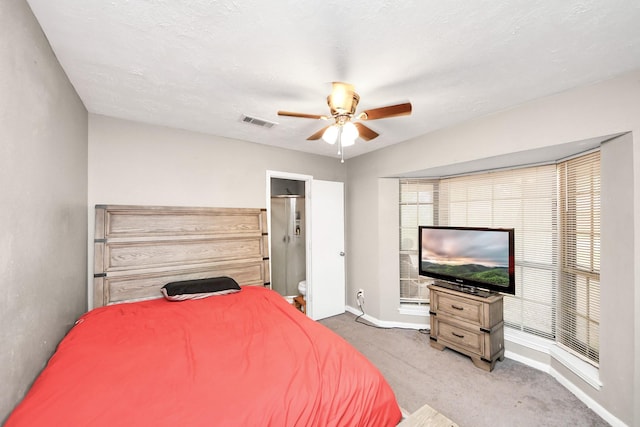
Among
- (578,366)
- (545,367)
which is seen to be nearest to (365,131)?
(578,366)

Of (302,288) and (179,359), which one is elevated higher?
(179,359)

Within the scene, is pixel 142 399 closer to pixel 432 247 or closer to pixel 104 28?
pixel 104 28

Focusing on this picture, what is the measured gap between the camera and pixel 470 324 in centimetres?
264

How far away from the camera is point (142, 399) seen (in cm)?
109

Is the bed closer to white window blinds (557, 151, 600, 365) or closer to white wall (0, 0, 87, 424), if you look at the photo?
white wall (0, 0, 87, 424)

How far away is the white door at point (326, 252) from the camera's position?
3805 millimetres

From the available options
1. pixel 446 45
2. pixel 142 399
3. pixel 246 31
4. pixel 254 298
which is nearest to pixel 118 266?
pixel 254 298

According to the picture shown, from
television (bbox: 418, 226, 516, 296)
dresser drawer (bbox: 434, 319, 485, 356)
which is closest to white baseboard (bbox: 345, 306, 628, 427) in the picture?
dresser drawer (bbox: 434, 319, 485, 356)

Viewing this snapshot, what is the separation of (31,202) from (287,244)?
11.4 ft

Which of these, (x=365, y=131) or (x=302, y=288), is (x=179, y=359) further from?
(x=302, y=288)

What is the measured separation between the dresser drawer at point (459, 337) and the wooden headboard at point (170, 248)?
2154 millimetres

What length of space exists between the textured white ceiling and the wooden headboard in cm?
107

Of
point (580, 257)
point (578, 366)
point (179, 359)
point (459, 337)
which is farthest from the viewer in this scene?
point (459, 337)

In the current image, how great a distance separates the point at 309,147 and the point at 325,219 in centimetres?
111
